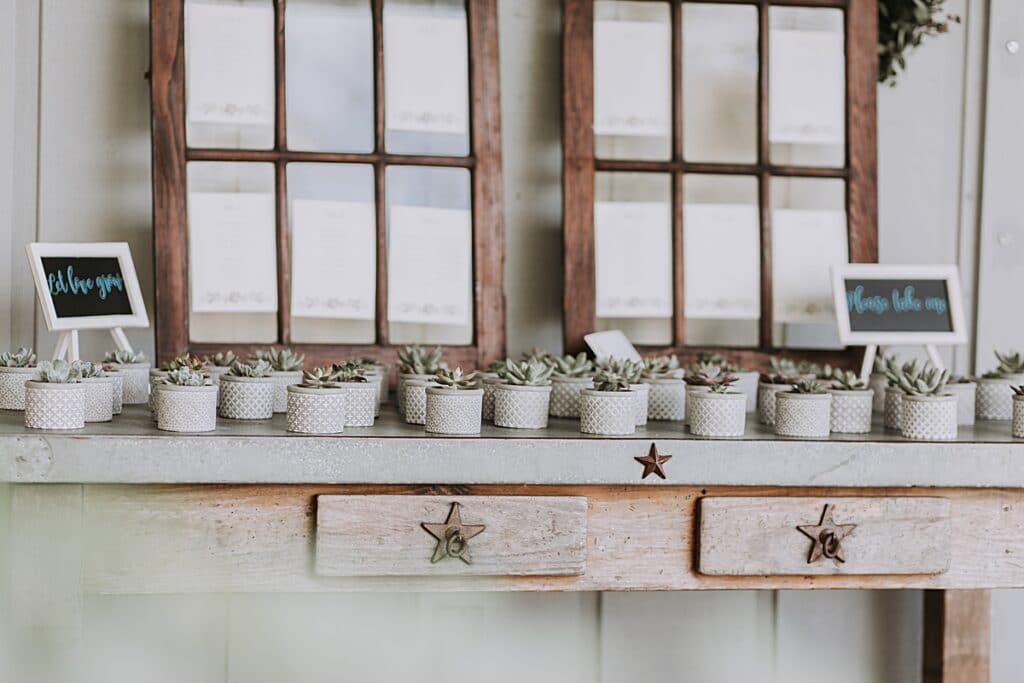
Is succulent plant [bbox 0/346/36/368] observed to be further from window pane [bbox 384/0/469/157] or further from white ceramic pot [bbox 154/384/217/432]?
window pane [bbox 384/0/469/157]

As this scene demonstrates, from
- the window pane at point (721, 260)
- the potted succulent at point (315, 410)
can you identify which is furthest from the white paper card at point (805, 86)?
the potted succulent at point (315, 410)

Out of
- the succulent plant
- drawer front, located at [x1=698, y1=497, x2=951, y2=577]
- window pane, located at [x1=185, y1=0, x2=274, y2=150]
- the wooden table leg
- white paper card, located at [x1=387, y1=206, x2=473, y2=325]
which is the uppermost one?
window pane, located at [x1=185, y1=0, x2=274, y2=150]

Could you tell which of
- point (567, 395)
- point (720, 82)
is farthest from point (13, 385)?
point (720, 82)

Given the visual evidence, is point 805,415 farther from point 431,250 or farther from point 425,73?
point 425,73

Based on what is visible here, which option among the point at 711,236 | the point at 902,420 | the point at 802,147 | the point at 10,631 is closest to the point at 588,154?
the point at 711,236

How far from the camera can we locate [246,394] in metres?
1.42

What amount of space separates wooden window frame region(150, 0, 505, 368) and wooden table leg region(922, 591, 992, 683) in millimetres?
963

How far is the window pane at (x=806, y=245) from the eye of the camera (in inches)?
71.8

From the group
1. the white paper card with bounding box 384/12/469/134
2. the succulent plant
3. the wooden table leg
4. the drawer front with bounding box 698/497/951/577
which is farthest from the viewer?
the wooden table leg

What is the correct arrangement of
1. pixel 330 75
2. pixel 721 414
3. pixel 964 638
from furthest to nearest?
pixel 964 638, pixel 330 75, pixel 721 414

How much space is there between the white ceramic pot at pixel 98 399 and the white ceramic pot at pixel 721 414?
792 mm

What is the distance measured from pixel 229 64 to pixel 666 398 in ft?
2.96

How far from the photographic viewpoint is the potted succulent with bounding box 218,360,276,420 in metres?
1.42

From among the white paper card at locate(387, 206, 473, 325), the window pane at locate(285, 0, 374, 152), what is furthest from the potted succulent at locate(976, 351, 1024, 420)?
the window pane at locate(285, 0, 374, 152)
